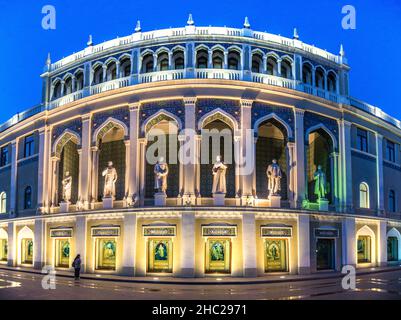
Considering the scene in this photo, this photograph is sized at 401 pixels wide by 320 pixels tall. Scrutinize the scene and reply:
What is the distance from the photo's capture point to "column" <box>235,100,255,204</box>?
25.2 meters

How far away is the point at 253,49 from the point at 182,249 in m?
13.3

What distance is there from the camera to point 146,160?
88.5ft

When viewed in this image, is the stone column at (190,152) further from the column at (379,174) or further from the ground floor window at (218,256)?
the column at (379,174)

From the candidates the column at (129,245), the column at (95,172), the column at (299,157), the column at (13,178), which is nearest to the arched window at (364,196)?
the column at (299,157)

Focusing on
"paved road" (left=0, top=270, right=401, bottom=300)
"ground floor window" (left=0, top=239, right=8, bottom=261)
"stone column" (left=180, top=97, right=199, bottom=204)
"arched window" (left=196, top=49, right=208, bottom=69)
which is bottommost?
"paved road" (left=0, top=270, right=401, bottom=300)

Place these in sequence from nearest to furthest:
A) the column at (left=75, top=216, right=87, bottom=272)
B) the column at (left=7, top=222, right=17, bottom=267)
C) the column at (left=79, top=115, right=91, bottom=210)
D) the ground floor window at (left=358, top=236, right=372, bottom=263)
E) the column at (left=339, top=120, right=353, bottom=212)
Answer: the column at (left=75, top=216, right=87, bottom=272)
the column at (left=79, top=115, right=91, bottom=210)
the column at (left=339, top=120, right=353, bottom=212)
the ground floor window at (left=358, top=236, right=372, bottom=263)
the column at (left=7, top=222, right=17, bottom=267)

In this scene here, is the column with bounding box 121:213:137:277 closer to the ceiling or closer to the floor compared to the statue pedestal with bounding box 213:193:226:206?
closer to the floor

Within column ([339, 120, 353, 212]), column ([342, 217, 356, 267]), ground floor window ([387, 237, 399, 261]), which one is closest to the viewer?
column ([342, 217, 356, 267])

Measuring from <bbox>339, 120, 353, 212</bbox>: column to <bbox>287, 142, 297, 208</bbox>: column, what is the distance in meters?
4.49

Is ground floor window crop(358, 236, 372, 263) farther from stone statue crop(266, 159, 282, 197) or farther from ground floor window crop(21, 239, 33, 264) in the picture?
ground floor window crop(21, 239, 33, 264)

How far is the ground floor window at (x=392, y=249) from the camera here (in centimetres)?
3424

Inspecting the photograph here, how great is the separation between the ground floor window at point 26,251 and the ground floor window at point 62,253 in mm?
4301

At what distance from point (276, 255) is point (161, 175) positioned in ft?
27.6

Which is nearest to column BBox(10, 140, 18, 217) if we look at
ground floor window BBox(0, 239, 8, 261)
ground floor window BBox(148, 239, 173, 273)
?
ground floor window BBox(0, 239, 8, 261)
